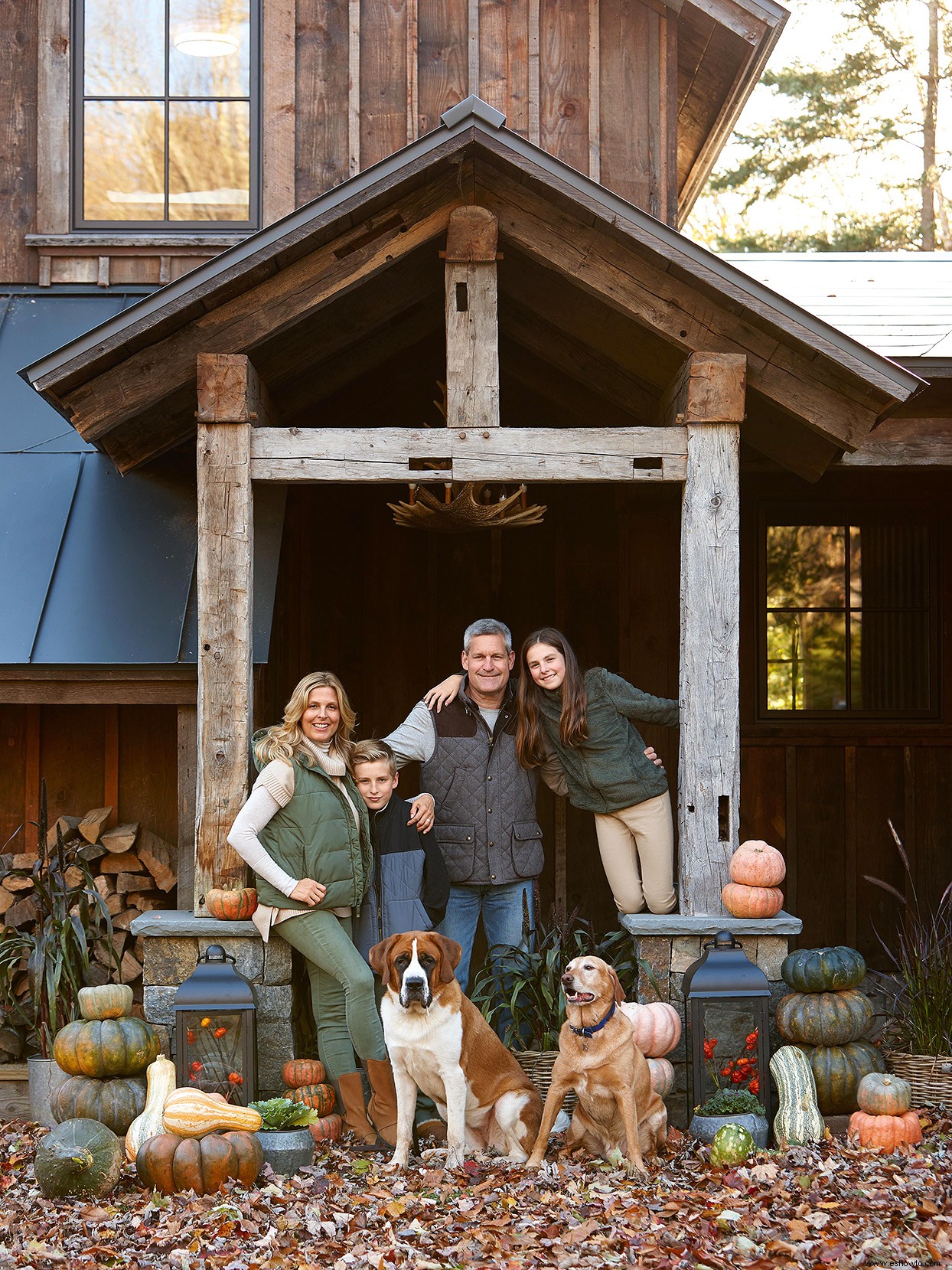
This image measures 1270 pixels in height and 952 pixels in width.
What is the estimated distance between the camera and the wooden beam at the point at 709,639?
5.33 m

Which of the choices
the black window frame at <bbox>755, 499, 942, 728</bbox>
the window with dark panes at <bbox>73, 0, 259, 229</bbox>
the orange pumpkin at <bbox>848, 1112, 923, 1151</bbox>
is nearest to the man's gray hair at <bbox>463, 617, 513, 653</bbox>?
the orange pumpkin at <bbox>848, 1112, 923, 1151</bbox>

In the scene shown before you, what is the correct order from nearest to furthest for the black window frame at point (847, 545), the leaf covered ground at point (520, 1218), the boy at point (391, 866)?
the leaf covered ground at point (520, 1218) < the boy at point (391, 866) < the black window frame at point (847, 545)

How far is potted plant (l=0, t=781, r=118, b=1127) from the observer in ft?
17.7

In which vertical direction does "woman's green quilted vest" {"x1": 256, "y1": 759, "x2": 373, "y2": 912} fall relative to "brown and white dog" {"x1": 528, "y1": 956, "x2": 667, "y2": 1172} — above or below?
above

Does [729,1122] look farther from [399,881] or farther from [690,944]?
[399,881]

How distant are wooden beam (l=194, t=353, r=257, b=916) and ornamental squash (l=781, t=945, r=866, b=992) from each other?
230 centimetres

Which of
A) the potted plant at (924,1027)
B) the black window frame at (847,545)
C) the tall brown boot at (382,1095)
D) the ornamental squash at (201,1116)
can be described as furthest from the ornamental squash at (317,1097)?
the black window frame at (847,545)

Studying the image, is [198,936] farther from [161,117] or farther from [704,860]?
[161,117]

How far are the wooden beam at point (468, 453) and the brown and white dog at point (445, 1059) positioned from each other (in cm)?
198

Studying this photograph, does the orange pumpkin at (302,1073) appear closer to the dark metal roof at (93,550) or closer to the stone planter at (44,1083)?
the stone planter at (44,1083)

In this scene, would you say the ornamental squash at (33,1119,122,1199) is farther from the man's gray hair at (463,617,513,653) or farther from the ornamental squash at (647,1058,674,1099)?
the man's gray hair at (463,617,513,653)

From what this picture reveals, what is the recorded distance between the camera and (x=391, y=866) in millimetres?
5254

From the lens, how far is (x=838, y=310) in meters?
7.25

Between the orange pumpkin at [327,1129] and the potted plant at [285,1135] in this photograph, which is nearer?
the potted plant at [285,1135]
